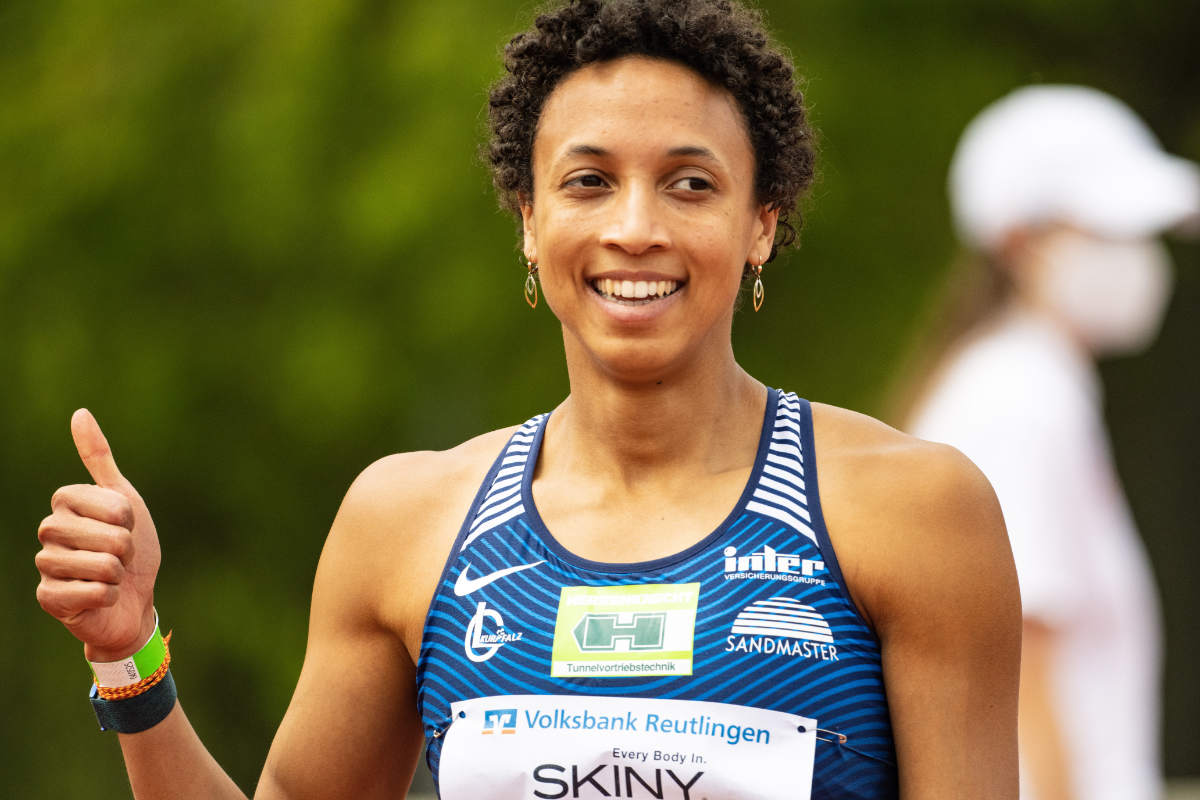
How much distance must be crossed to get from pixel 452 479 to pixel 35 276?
16.0ft

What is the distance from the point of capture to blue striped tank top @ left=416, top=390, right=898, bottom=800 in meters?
2.27

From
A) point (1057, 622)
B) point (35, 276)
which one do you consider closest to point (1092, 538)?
point (1057, 622)

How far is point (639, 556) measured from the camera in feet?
7.92

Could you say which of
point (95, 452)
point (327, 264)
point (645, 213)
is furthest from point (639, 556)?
point (327, 264)

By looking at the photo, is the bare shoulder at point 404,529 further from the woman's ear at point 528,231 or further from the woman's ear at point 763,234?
the woman's ear at point 763,234

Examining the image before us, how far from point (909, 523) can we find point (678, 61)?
70 cm

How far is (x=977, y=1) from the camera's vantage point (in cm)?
659

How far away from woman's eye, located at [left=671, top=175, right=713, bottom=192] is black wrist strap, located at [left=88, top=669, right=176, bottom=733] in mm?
1008

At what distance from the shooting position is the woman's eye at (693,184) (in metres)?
2.44

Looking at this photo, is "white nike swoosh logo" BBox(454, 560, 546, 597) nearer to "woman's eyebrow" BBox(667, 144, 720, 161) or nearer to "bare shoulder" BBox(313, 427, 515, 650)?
"bare shoulder" BBox(313, 427, 515, 650)

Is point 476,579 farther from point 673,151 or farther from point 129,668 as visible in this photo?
point 673,151

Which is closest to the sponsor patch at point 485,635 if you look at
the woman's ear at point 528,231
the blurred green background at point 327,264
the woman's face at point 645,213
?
the woman's face at point 645,213

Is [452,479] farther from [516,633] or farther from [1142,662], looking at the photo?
[1142,662]

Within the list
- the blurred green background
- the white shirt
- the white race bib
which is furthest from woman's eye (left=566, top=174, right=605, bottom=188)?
the blurred green background
